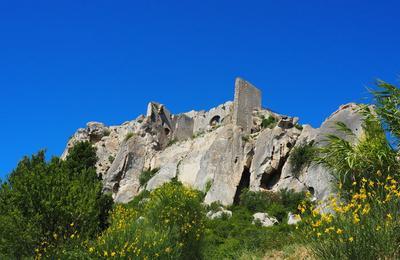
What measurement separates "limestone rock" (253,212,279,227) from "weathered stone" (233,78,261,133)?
522 inches

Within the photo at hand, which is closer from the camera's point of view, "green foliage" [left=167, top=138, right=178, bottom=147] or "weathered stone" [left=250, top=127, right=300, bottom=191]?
"weathered stone" [left=250, top=127, right=300, bottom=191]

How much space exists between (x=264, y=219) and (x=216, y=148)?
39.7 feet

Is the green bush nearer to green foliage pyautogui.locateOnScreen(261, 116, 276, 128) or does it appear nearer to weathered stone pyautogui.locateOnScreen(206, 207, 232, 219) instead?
weathered stone pyautogui.locateOnScreen(206, 207, 232, 219)

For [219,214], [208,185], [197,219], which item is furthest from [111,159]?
[197,219]

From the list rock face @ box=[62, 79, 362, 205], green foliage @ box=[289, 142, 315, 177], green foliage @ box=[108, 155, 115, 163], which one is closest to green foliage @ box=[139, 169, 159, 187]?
rock face @ box=[62, 79, 362, 205]

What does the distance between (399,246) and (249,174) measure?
2743cm

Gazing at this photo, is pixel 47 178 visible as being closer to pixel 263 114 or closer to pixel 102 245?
pixel 102 245

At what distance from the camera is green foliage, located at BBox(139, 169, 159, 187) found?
43906mm

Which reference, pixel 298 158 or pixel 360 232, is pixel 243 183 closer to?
pixel 298 158

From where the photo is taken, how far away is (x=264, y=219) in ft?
91.2

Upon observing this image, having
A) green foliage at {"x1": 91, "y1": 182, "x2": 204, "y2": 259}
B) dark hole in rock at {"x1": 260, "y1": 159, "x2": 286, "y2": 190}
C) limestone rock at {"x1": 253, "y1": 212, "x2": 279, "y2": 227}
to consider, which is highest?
dark hole in rock at {"x1": 260, "y1": 159, "x2": 286, "y2": 190}

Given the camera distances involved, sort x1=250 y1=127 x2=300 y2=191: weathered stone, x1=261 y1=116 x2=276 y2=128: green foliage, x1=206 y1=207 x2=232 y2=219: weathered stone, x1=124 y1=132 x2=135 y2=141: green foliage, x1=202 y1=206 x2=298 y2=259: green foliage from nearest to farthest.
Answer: x1=202 y1=206 x2=298 y2=259: green foliage, x1=206 y1=207 x2=232 y2=219: weathered stone, x1=250 y1=127 x2=300 y2=191: weathered stone, x1=261 y1=116 x2=276 y2=128: green foliage, x1=124 y1=132 x2=135 y2=141: green foliage

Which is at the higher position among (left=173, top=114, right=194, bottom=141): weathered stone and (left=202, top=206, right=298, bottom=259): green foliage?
(left=173, top=114, right=194, bottom=141): weathered stone

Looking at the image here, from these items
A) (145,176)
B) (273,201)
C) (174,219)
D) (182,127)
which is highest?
(182,127)
